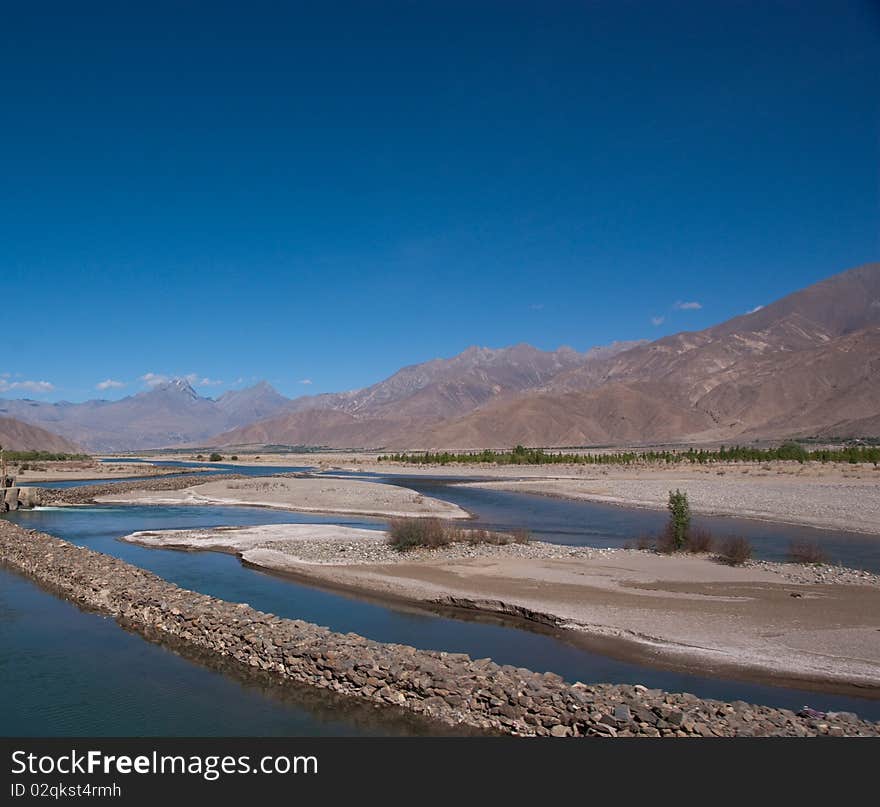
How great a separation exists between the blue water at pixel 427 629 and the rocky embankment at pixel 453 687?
5.02ft

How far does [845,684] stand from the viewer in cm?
1163

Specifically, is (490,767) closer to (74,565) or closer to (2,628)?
(2,628)

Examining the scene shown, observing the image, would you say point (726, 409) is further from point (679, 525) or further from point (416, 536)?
point (416, 536)

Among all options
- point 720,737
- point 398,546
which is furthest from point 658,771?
point 398,546

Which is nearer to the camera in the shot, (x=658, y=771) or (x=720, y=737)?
(x=658, y=771)

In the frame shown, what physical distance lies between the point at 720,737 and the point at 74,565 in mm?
19880

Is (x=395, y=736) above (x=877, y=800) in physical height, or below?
below

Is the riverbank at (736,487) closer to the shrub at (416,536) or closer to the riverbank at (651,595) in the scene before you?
the riverbank at (651,595)

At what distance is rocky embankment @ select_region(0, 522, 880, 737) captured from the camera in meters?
9.30

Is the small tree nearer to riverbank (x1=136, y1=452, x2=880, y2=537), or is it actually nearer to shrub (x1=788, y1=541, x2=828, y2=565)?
shrub (x1=788, y1=541, x2=828, y2=565)

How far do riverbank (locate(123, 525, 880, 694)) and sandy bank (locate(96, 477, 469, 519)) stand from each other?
1318cm

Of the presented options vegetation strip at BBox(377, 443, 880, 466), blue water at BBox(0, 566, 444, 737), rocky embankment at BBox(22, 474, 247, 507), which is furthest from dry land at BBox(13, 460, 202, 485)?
blue water at BBox(0, 566, 444, 737)

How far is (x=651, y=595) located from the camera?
17.6 m

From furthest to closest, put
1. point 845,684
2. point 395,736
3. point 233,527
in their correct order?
1. point 233,527
2. point 845,684
3. point 395,736
